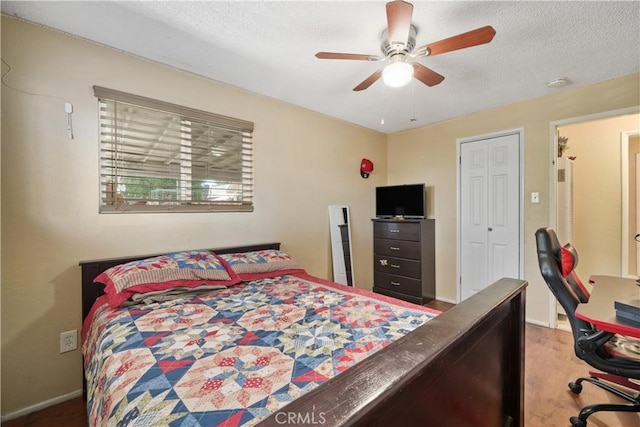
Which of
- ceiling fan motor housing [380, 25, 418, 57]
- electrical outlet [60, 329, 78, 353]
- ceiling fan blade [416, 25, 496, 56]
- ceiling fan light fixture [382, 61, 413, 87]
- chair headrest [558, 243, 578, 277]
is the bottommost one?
electrical outlet [60, 329, 78, 353]

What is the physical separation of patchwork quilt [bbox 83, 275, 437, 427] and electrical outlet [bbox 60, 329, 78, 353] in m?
0.33

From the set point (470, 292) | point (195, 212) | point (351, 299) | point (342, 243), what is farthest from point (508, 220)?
point (195, 212)

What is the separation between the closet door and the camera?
3.20m

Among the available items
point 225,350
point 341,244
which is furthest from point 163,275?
point 341,244

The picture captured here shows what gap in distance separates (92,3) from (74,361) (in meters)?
2.30

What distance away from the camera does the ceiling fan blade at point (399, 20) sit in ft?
4.42

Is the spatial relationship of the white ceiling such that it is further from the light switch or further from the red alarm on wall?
the red alarm on wall

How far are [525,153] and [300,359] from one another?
3355 millimetres

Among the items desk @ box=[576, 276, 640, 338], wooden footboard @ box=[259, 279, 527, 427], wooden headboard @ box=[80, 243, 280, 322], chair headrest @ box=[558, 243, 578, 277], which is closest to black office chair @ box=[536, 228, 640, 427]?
chair headrest @ box=[558, 243, 578, 277]

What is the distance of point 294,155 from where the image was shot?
10.5ft

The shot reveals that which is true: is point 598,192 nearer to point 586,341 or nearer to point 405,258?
point 405,258

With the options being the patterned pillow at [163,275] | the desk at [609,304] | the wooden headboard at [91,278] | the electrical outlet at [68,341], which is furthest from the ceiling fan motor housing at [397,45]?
the electrical outlet at [68,341]

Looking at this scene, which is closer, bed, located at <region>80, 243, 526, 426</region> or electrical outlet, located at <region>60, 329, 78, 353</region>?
bed, located at <region>80, 243, 526, 426</region>

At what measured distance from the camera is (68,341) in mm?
1886
